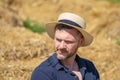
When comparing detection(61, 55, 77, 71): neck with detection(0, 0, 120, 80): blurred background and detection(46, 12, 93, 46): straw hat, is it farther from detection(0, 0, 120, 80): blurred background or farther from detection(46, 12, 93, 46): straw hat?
detection(0, 0, 120, 80): blurred background

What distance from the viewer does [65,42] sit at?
4258 mm

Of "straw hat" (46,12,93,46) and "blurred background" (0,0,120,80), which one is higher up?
"straw hat" (46,12,93,46)

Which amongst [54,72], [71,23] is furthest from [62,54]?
[71,23]

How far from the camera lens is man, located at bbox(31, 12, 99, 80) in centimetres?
420

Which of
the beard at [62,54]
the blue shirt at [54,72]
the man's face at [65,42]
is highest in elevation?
the man's face at [65,42]

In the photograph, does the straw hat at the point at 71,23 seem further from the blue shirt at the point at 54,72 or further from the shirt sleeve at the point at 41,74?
the shirt sleeve at the point at 41,74

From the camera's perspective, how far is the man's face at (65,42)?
13.8 feet

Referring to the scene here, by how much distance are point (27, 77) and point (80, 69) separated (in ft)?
5.39

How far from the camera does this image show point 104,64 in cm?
743

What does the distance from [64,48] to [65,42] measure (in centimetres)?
6

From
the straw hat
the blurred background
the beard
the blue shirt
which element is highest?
the straw hat

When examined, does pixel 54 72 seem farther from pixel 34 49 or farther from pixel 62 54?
pixel 34 49

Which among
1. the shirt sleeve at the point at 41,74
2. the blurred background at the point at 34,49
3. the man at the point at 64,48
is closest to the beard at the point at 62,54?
the man at the point at 64,48

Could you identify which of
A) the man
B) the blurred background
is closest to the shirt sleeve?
the man
